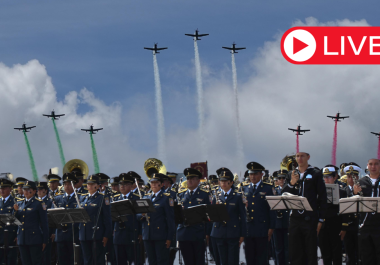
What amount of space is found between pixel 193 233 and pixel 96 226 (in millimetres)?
2555

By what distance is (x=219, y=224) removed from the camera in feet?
40.7

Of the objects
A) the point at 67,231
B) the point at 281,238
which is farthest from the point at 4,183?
the point at 281,238

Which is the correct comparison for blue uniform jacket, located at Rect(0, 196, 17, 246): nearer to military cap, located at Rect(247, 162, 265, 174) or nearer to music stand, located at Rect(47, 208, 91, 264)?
music stand, located at Rect(47, 208, 91, 264)

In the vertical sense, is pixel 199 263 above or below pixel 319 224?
below

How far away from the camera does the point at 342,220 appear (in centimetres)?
1434

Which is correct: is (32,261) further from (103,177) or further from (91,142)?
(91,142)

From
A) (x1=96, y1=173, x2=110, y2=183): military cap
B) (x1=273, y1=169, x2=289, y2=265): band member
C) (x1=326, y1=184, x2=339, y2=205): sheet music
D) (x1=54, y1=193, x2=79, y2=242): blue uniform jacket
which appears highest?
(x1=326, y1=184, x2=339, y2=205): sheet music

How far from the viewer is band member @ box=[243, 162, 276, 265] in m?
12.9

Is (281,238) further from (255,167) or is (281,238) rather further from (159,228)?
(159,228)

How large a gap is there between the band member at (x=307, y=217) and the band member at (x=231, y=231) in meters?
1.51

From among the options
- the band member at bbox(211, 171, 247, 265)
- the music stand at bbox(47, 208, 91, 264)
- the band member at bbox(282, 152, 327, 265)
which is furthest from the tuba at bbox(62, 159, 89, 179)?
the band member at bbox(282, 152, 327, 265)

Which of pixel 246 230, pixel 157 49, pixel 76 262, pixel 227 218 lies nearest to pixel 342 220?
pixel 246 230

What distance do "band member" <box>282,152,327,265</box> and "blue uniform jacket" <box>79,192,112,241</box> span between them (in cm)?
485

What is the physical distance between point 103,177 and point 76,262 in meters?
5.52
